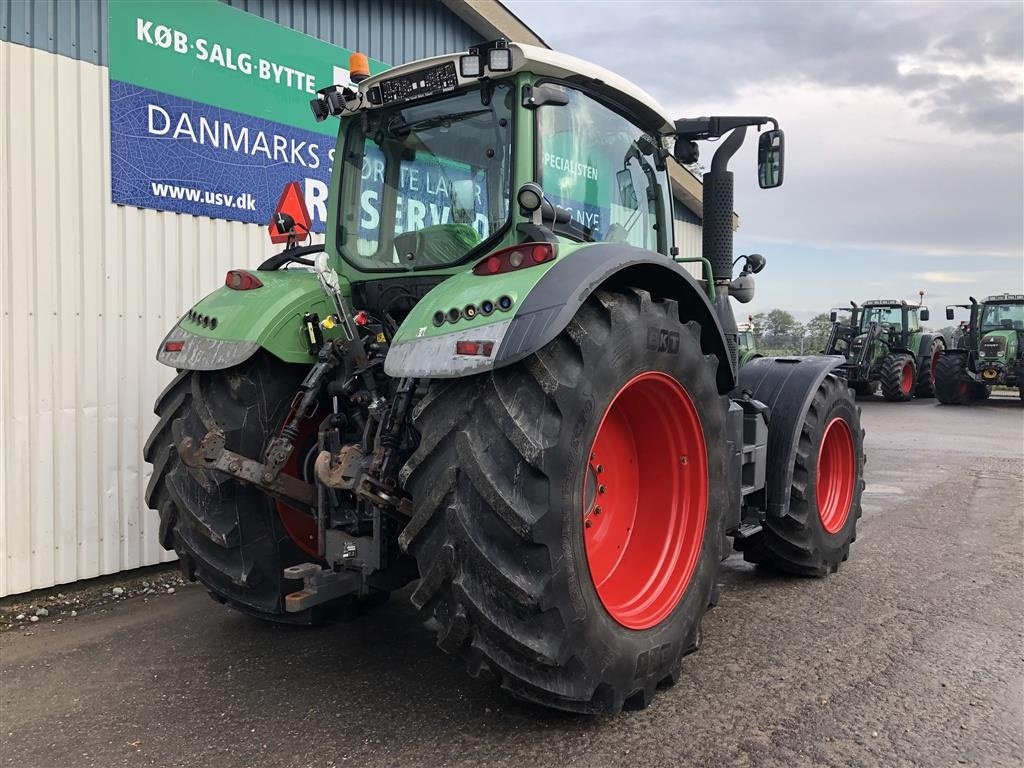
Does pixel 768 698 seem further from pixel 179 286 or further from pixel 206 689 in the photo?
pixel 179 286

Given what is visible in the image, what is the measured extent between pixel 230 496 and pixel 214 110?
312cm

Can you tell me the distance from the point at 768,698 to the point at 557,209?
2.09 meters

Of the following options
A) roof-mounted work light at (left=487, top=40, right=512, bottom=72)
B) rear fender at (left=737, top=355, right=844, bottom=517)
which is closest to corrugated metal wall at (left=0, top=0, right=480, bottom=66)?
roof-mounted work light at (left=487, top=40, right=512, bottom=72)

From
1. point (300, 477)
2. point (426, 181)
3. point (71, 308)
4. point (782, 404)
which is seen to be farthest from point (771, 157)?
point (71, 308)

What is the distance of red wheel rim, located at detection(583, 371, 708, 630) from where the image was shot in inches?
125

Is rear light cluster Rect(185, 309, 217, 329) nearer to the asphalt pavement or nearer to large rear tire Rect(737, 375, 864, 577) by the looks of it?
the asphalt pavement

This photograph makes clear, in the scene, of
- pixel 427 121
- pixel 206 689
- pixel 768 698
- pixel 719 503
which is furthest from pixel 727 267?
pixel 206 689

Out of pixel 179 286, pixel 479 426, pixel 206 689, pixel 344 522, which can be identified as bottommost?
pixel 206 689

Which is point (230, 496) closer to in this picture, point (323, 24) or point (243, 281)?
point (243, 281)

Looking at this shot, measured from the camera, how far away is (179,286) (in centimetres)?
509

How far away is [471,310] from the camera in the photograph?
2590 millimetres

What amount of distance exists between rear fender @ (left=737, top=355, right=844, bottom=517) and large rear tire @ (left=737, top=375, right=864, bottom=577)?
0.32 feet

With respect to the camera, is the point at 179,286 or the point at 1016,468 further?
the point at 1016,468

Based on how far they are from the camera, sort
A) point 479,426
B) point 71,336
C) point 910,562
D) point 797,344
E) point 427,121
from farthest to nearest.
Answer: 1. point 797,344
2. point 910,562
3. point 71,336
4. point 427,121
5. point 479,426
